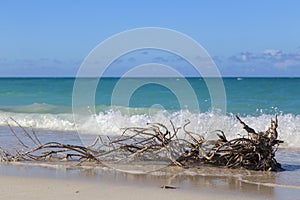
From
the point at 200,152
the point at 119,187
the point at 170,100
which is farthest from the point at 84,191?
the point at 170,100

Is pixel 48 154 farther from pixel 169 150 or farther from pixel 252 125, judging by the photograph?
pixel 252 125

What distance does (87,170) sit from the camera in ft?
20.8

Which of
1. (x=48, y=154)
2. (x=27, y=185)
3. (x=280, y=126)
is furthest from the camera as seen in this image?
(x=280, y=126)

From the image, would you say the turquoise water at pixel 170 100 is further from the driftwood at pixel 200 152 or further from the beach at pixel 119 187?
the beach at pixel 119 187

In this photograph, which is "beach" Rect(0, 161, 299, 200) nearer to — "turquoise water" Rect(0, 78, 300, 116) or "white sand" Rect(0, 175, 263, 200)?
"white sand" Rect(0, 175, 263, 200)

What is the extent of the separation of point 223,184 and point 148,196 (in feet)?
3.46

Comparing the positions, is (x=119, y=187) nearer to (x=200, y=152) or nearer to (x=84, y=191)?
(x=84, y=191)

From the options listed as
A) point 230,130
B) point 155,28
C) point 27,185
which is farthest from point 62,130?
point 27,185

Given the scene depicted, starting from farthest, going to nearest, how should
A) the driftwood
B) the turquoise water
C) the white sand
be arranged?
1. the turquoise water
2. the driftwood
3. the white sand

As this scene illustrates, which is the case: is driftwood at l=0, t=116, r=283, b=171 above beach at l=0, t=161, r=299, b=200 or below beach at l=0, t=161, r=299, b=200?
above

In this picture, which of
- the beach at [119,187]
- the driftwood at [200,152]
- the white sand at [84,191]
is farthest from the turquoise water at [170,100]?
the white sand at [84,191]

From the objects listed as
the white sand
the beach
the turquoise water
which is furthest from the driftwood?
the turquoise water

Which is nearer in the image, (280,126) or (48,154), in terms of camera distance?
(48,154)

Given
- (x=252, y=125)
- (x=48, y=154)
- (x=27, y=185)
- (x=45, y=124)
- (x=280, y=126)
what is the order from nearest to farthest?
(x=27, y=185), (x=48, y=154), (x=280, y=126), (x=252, y=125), (x=45, y=124)
